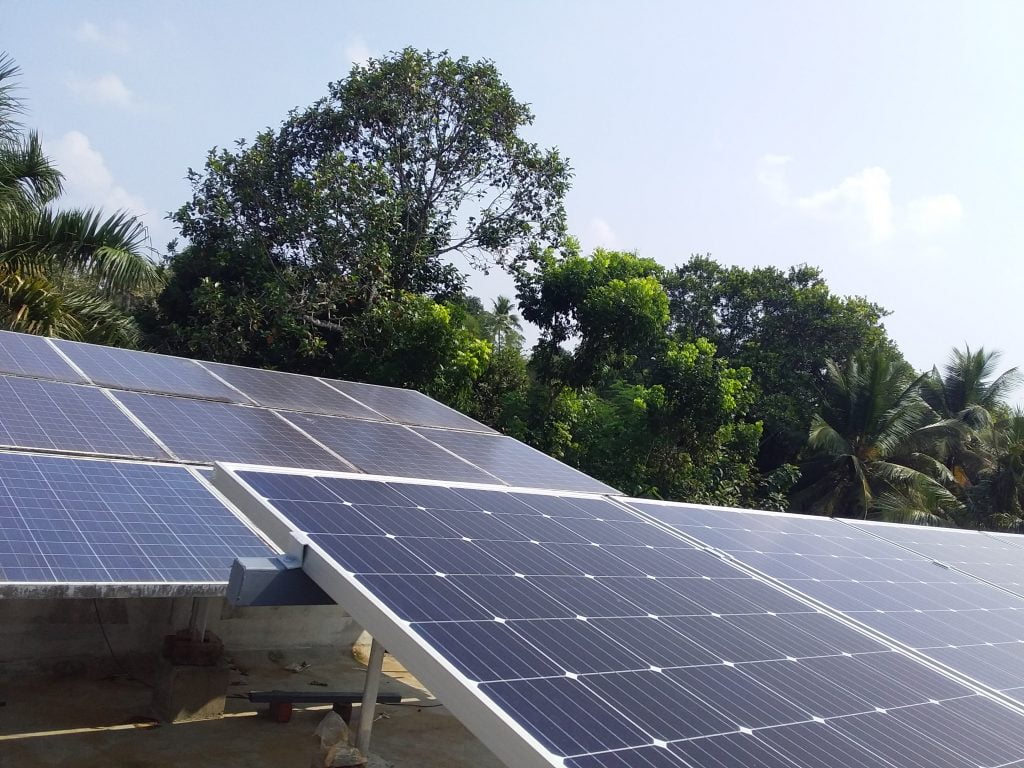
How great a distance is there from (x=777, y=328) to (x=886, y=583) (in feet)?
96.6

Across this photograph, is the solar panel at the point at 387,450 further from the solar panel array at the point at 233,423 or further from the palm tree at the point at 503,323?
the palm tree at the point at 503,323

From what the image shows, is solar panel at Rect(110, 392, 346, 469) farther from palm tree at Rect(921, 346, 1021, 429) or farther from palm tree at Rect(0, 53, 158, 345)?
palm tree at Rect(921, 346, 1021, 429)

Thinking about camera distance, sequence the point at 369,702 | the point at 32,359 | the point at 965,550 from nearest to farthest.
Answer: the point at 369,702, the point at 32,359, the point at 965,550

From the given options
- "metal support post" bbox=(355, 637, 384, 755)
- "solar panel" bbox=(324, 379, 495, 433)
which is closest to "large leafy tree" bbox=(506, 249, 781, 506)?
"solar panel" bbox=(324, 379, 495, 433)

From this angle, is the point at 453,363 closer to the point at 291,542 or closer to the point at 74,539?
the point at 74,539

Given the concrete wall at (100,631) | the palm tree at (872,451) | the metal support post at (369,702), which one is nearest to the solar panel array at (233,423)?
the concrete wall at (100,631)

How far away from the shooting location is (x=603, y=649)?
4.83m

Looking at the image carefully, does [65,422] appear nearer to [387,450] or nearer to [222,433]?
[222,433]

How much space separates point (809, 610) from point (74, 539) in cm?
518

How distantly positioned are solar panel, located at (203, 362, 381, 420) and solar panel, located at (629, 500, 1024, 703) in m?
5.30

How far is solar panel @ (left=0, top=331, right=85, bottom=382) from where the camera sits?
34.1 ft

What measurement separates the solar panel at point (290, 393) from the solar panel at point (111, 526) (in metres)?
4.27

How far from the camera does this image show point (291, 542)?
16.8 ft

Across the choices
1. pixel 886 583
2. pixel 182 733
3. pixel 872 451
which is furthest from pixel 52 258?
pixel 872 451
